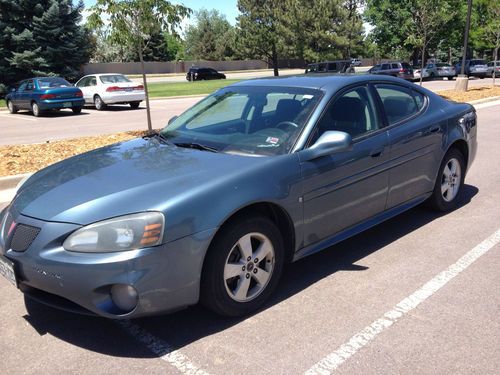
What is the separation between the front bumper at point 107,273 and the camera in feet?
9.11

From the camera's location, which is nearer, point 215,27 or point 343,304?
point 343,304

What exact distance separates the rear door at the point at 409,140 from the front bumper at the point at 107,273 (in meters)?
2.17

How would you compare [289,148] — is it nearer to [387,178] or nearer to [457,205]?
[387,178]

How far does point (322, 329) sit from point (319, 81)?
2085mm

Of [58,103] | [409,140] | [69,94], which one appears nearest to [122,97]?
[69,94]

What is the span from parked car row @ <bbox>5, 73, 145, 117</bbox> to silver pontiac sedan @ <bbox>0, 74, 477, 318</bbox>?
49.3ft

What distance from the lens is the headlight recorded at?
2.81 meters

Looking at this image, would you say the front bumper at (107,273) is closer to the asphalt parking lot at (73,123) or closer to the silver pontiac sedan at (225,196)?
the silver pontiac sedan at (225,196)

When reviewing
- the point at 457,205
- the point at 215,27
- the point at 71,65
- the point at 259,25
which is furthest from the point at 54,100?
the point at 215,27

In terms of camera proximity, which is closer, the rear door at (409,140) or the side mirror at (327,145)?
the side mirror at (327,145)

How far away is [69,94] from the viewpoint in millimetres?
18234

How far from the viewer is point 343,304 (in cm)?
352

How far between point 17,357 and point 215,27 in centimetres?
9020

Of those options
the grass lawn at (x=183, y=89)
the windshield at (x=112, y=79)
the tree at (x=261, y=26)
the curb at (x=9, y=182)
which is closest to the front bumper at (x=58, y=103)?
the windshield at (x=112, y=79)
